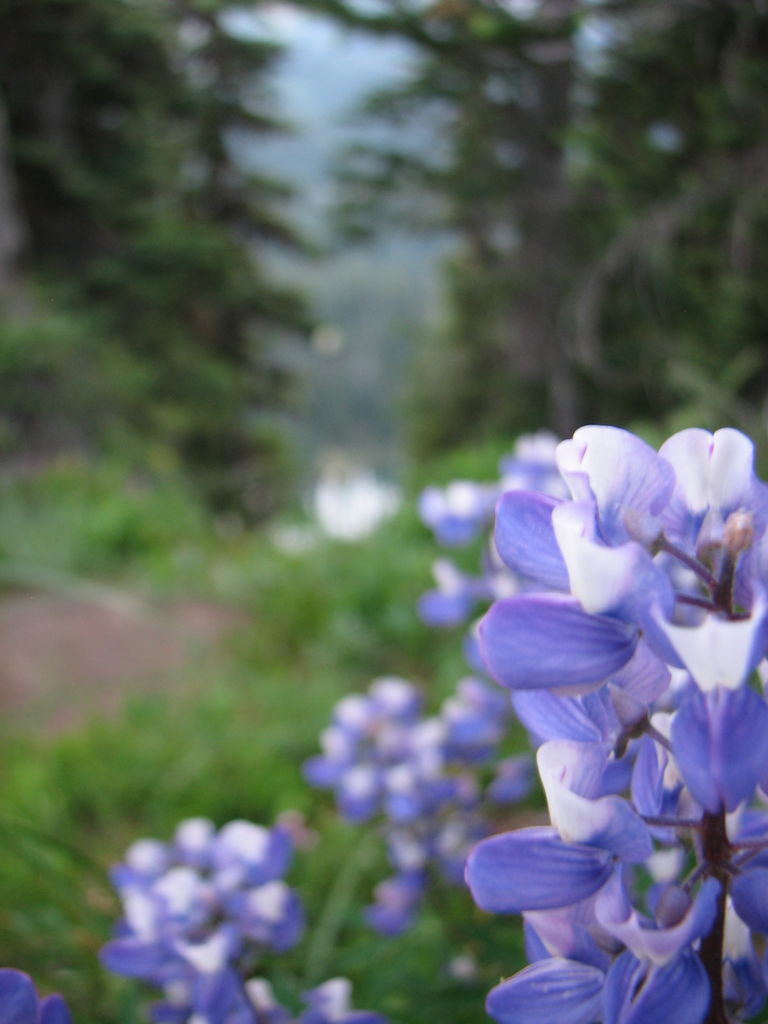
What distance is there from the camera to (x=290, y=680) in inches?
94.2

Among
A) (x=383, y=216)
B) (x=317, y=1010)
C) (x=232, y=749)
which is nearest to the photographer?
(x=317, y=1010)

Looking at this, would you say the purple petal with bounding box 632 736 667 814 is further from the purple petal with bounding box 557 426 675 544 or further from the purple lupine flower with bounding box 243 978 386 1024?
the purple lupine flower with bounding box 243 978 386 1024

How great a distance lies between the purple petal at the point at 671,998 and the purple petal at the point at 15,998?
0.23 metres

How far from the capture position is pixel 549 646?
0.34 meters

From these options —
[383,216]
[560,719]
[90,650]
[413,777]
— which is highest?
[383,216]

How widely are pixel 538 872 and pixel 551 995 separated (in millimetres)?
62

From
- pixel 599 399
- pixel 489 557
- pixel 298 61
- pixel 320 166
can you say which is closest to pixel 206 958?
pixel 489 557

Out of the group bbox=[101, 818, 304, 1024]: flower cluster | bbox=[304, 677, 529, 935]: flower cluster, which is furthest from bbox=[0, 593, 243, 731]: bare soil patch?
bbox=[101, 818, 304, 1024]: flower cluster

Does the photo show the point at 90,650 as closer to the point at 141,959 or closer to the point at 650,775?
the point at 141,959

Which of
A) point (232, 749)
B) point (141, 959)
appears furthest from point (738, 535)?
point (232, 749)

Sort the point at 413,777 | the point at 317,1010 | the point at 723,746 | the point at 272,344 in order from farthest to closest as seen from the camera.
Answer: the point at 272,344, the point at 413,777, the point at 317,1010, the point at 723,746

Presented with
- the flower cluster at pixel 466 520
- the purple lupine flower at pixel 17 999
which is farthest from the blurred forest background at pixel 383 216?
the purple lupine flower at pixel 17 999

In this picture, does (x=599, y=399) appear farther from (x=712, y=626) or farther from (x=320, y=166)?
(x=712, y=626)

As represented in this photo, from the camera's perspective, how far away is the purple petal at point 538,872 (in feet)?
1.20
